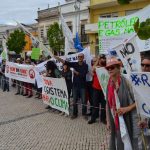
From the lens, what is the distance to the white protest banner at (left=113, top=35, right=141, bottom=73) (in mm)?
5077

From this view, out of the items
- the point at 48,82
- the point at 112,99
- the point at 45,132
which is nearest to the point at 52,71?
the point at 48,82

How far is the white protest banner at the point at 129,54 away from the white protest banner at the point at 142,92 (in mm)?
538

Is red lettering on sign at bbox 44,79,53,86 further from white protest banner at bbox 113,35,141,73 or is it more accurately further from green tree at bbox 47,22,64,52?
green tree at bbox 47,22,64,52

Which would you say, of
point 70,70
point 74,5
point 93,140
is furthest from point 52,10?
point 93,140

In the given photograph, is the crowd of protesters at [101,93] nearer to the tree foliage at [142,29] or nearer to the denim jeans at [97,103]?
the denim jeans at [97,103]

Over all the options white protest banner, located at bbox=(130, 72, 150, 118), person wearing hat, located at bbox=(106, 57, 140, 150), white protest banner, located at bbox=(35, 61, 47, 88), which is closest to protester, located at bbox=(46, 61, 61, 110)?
white protest banner, located at bbox=(35, 61, 47, 88)

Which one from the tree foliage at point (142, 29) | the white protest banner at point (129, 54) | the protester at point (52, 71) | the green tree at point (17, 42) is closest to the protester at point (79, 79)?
the protester at point (52, 71)

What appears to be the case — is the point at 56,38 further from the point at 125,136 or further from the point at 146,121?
the point at 146,121

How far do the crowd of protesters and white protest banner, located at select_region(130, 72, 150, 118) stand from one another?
11 centimetres

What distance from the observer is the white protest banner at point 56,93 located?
9859 mm

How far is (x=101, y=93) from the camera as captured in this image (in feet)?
29.7

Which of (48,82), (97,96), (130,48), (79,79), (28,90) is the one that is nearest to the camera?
(130,48)

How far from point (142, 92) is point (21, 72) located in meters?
10.4

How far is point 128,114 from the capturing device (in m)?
4.78
